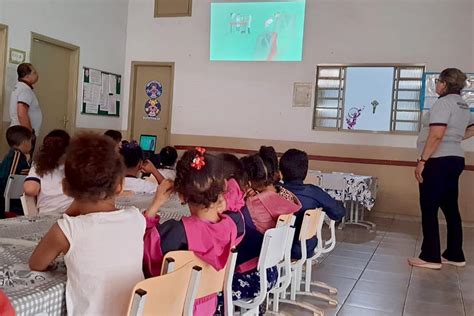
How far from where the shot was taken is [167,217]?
2.21m

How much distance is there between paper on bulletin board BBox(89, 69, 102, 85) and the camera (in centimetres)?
680

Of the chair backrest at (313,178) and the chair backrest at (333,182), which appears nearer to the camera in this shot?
the chair backrest at (313,178)

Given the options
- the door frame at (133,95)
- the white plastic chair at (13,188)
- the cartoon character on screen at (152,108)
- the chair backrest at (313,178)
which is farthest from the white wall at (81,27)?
the chair backrest at (313,178)

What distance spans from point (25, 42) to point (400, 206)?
4.98 meters

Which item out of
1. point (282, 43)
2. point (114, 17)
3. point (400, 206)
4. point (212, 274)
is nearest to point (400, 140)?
point (400, 206)

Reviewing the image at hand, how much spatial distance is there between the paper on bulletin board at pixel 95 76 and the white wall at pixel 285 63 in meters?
0.63

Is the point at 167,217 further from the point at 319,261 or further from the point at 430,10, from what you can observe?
the point at 430,10

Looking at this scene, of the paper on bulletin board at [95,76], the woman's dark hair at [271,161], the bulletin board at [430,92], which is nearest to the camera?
the woman's dark hair at [271,161]

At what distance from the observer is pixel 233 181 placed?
2.23 meters

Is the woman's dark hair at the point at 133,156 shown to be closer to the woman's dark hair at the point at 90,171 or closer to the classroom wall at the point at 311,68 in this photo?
the woman's dark hair at the point at 90,171

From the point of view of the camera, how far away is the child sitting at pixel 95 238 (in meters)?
1.18

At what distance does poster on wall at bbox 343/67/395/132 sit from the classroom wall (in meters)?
0.14

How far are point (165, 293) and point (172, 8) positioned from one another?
6638mm

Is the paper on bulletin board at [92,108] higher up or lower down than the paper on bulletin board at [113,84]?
lower down
